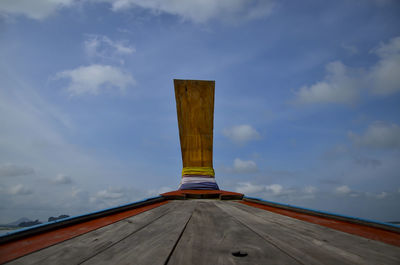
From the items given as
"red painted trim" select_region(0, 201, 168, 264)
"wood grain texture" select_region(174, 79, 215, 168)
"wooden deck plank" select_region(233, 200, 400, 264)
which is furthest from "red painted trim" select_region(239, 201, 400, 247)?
"wood grain texture" select_region(174, 79, 215, 168)

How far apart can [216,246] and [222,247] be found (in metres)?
0.03

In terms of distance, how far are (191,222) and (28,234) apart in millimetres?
985

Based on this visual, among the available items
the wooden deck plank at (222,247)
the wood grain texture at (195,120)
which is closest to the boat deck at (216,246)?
the wooden deck plank at (222,247)

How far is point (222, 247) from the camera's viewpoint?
1.14 m

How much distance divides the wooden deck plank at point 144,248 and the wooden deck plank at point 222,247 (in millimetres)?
52

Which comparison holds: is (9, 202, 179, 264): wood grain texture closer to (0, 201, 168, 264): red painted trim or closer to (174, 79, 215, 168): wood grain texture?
(0, 201, 168, 264): red painted trim

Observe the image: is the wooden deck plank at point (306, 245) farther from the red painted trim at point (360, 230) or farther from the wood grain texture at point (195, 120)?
the wood grain texture at point (195, 120)

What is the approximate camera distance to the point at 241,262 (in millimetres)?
947

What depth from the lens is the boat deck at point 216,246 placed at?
1005 millimetres

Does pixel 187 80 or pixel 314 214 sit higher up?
pixel 187 80

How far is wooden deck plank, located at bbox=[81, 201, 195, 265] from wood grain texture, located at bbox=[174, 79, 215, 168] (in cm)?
299

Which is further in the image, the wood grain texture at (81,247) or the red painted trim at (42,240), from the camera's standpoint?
the red painted trim at (42,240)

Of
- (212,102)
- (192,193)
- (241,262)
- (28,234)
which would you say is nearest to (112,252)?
(241,262)

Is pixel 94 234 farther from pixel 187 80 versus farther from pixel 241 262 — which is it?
pixel 187 80
